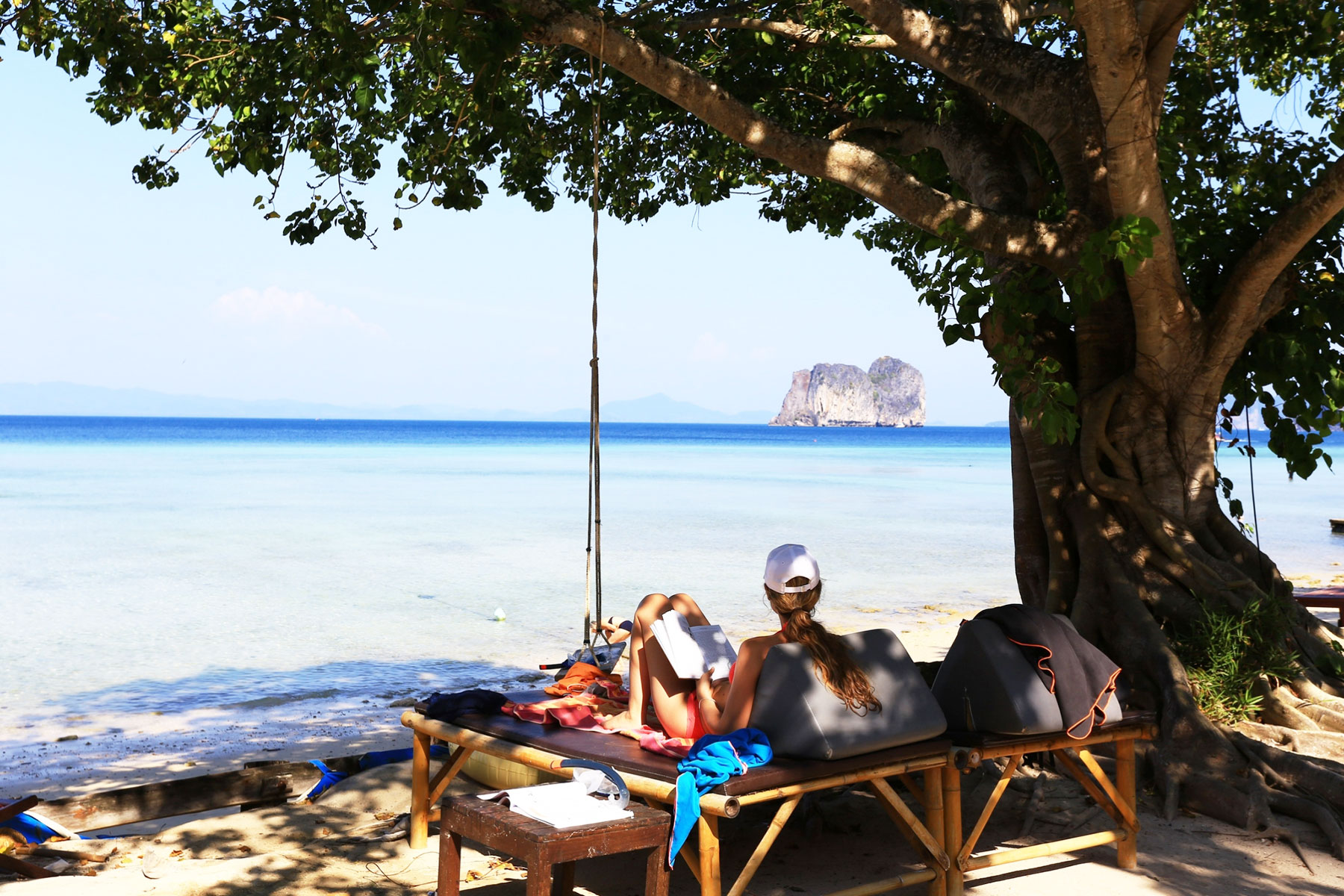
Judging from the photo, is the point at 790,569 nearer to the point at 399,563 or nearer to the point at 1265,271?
the point at 1265,271

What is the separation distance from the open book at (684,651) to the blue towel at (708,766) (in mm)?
523

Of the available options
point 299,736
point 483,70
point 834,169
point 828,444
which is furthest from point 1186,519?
point 828,444

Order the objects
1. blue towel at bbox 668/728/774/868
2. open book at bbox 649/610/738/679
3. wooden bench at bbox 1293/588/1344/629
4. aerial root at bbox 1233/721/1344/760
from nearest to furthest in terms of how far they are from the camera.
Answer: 1. blue towel at bbox 668/728/774/868
2. open book at bbox 649/610/738/679
3. aerial root at bbox 1233/721/1344/760
4. wooden bench at bbox 1293/588/1344/629

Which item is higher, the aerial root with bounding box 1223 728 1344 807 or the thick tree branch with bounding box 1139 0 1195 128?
the thick tree branch with bounding box 1139 0 1195 128

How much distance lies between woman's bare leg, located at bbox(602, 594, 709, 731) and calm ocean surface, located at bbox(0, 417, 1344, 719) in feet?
15.7

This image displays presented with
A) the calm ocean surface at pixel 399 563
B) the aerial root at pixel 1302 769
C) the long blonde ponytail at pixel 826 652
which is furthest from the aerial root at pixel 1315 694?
the calm ocean surface at pixel 399 563

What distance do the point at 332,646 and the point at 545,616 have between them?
2296 millimetres

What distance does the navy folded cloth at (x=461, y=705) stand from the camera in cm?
437

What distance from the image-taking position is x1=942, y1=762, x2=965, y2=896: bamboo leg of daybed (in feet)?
12.6

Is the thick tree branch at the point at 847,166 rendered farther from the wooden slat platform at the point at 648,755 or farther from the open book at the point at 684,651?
the wooden slat platform at the point at 648,755

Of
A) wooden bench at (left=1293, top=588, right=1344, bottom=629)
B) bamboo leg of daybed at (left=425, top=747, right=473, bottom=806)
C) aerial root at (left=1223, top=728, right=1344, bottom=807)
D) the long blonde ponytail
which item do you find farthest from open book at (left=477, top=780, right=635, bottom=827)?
wooden bench at (left=1293, top=588, right=1344, bottom=629)

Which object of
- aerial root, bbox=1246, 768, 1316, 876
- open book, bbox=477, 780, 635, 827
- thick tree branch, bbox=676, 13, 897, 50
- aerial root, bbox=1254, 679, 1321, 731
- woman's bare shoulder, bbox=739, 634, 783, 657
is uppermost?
thick tree branch, bbox=676, 13, 897, 50

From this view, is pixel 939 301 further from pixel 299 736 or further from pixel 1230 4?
pixel 299 736

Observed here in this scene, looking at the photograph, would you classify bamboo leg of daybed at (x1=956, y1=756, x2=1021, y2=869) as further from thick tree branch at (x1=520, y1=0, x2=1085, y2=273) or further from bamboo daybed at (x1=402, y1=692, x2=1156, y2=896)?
thick tree branch at (x1=520, y1=0, x2=1085, y2=273)
